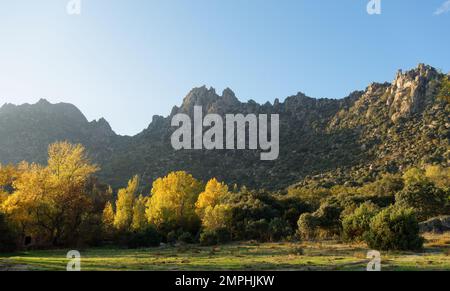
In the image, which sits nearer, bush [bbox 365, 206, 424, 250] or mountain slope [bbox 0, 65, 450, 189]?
bush [bbox 365, 206, 424, 250]

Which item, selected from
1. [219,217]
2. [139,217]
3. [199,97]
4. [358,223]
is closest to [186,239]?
[219,217]

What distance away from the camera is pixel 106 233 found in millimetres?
40375

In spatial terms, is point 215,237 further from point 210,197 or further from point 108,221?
point 210,197

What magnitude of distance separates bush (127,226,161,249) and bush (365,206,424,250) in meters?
21.0

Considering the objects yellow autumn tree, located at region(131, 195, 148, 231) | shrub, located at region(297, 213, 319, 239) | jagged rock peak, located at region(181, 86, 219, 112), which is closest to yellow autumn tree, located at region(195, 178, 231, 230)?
yellow autumn tree, located at region(131, 195, 148, 231)

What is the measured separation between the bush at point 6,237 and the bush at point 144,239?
9919 millimetres

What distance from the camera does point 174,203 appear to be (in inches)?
1933

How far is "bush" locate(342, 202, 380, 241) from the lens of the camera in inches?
1074

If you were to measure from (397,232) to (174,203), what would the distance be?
3103 centimetres

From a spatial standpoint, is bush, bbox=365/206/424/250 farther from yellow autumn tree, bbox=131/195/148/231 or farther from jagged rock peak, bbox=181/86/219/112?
jagged rock peak, bbox=181/86/219/112

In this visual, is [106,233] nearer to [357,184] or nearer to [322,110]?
[357,184]

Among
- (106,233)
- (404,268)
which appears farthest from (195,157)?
(404,268)

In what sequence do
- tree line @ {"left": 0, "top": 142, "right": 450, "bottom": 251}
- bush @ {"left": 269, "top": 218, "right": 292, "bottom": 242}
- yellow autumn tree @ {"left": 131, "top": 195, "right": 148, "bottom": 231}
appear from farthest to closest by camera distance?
1. yellow autumn tree @ {"left": 131, "top": 195, "right": 148, "bottom": 231}
2. bush @ {"left": 269, "top": 218, "right": 292, "bottom": 242}
3. tree line @ {"left": 0, "top": 142, "right": 450, "bottom": 251}
